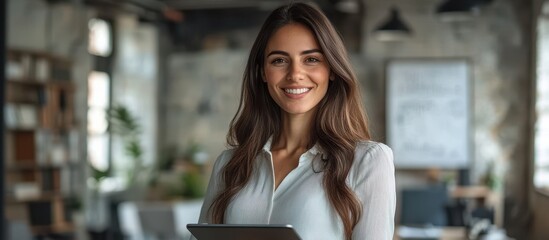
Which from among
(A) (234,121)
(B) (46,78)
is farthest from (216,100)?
(A) (234,121)

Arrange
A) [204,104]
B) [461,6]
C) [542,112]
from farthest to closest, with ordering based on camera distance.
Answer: [204,104] < [542,112] < [461,6]

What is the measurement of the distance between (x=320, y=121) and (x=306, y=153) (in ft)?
0.26

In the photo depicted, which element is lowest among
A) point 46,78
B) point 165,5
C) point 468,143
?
point 468,143

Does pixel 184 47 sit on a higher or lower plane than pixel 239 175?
higher

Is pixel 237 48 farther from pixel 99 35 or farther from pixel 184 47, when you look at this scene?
pixel 99 35

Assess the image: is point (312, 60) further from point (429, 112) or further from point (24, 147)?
point (429, 112)

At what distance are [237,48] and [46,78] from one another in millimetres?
3900

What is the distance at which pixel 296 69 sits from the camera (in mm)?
1849

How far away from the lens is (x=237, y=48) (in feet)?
44.7

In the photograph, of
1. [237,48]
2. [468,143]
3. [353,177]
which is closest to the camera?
[353,177]

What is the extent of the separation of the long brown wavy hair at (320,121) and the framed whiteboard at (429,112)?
10309mm

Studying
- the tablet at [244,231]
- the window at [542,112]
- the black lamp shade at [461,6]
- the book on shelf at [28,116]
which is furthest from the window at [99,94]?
the tablet at [244,231]

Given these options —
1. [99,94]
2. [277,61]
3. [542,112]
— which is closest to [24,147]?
[99,94]

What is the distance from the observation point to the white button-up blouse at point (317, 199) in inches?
69.5
